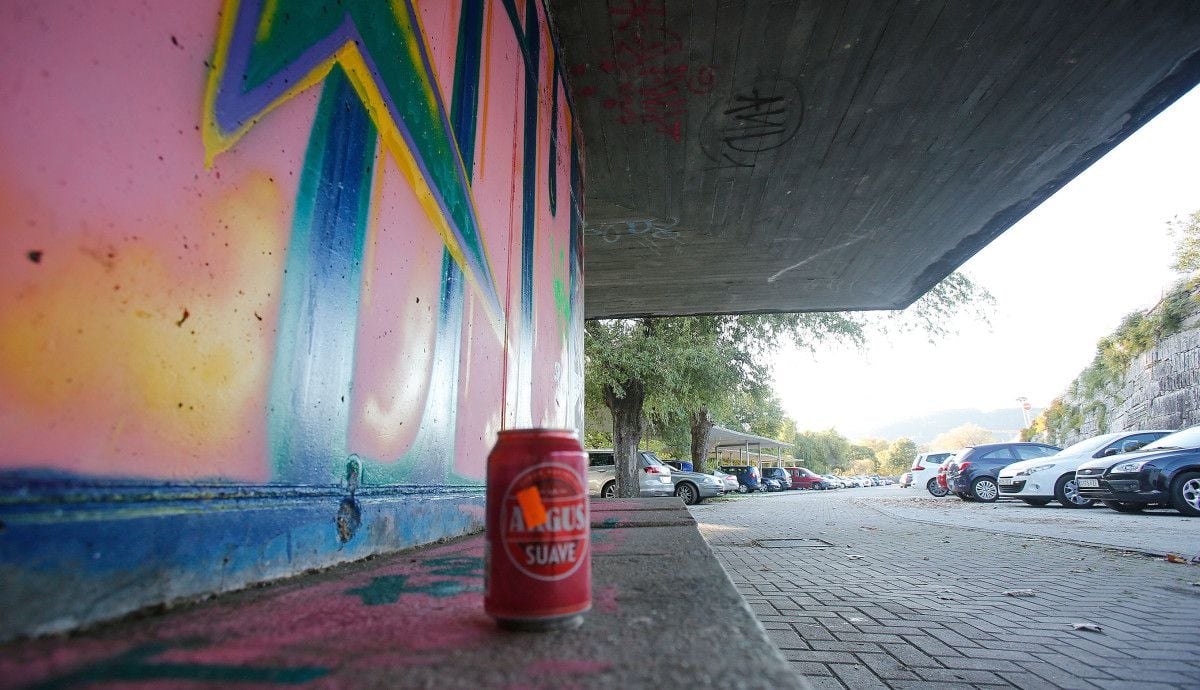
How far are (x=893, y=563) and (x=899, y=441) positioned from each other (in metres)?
103

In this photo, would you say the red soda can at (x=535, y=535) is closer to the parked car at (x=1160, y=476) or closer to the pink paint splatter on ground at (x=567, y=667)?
the pink paint splatter on ground at (x=567, y=667)

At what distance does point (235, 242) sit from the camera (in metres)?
1.23

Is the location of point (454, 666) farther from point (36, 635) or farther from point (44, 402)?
point (44, 402)

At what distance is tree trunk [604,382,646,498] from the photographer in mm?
14125

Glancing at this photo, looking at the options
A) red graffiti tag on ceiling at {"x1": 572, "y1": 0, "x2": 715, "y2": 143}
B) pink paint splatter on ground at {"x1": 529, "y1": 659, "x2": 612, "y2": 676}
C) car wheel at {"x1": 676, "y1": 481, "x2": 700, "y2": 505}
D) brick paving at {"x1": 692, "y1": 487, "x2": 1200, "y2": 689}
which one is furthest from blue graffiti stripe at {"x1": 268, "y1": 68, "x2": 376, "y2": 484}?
car wheel at {"x1": 676, "y1": 481, "x2": 700, "y2": 505}

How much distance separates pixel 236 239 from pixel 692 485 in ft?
55.1

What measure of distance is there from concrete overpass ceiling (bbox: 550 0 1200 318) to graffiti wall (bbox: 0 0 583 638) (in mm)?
2523

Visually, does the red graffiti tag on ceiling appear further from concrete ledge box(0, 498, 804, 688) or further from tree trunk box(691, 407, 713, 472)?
tree trunk box(691, 407, 713, 472)

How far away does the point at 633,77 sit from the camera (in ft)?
15.9

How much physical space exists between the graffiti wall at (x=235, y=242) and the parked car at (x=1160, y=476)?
1095 cm

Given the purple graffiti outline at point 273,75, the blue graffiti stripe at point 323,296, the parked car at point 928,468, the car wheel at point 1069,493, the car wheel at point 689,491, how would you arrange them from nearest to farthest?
the purple graffiti outline at point 273,75, the blue graffiti stripe at point 323,296, the car wheel at point 1069,493, the car wheel at point 689,491, the parked car at point 928,468

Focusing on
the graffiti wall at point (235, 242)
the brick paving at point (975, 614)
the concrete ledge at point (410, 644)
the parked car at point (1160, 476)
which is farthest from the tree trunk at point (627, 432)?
the concrete ledge at point (410, 644)

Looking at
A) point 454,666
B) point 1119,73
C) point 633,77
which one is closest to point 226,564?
point 454,666

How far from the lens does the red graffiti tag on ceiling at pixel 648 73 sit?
4.23 meters
